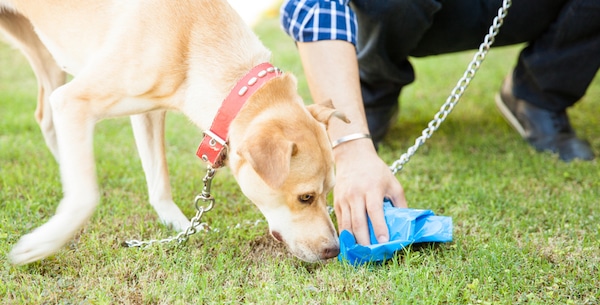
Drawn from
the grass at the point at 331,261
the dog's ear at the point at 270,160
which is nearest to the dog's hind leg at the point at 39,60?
the grass at the point at 331,261

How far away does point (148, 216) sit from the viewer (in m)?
3.32

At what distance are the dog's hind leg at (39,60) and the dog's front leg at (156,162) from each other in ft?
2.40

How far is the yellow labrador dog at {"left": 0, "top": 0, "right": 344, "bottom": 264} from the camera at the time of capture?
264 cm

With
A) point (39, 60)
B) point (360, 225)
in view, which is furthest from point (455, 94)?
point (39, 60)

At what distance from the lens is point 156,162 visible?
3424mm

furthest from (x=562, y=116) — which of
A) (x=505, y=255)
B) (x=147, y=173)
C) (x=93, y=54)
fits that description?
(x=93, y=54)

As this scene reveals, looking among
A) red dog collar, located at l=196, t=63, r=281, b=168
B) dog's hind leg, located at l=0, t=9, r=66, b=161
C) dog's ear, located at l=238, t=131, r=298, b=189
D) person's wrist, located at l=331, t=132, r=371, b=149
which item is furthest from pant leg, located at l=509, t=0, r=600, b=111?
dog's hind leg, located at l=0, t=9, r=66, b=161

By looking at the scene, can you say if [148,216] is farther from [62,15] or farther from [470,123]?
[470,123]

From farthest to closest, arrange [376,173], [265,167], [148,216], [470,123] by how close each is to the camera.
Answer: [470,123]
[148,216]
[376,173]
[265,167]

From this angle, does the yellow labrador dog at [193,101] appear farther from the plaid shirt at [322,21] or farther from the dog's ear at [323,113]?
the plaid shirt at [322,21]

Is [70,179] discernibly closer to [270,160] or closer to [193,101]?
Result: [193,101]

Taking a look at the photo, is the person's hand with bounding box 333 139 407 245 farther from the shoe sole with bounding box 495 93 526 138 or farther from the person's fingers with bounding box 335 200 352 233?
the shoe sole with bounding box 495 93 526 138

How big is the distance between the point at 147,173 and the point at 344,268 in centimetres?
131

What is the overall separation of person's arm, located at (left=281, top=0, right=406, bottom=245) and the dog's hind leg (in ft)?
4.61
